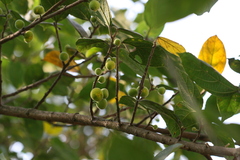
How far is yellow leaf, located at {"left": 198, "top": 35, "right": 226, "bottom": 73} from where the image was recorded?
3.31 ft

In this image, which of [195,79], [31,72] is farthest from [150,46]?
[31,72]

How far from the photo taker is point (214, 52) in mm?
1018

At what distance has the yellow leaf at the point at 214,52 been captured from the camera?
1009 millimetres

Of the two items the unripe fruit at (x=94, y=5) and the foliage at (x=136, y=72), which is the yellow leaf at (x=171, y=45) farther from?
the unripe fruit at (x=94, y=5)

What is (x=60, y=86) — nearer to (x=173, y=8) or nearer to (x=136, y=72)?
(x=136, y=72)

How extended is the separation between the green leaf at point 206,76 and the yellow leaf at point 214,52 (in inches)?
8.4

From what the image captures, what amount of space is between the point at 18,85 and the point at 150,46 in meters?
1.07

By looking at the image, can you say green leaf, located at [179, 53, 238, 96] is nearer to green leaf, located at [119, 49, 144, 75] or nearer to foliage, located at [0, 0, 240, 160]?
foliage, located at [0, 0, 240, 160]

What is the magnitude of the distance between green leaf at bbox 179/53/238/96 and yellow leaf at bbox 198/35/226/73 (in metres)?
0.21

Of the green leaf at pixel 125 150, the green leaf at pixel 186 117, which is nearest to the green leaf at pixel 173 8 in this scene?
the green leaf at pixel 125 150

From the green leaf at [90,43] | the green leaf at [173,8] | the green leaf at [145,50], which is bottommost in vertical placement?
the green leaf at [90,43]

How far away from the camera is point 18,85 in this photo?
1.64 m

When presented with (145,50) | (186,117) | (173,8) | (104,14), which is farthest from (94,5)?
(173,8)

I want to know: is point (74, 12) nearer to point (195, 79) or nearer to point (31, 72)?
point (195, 79)
